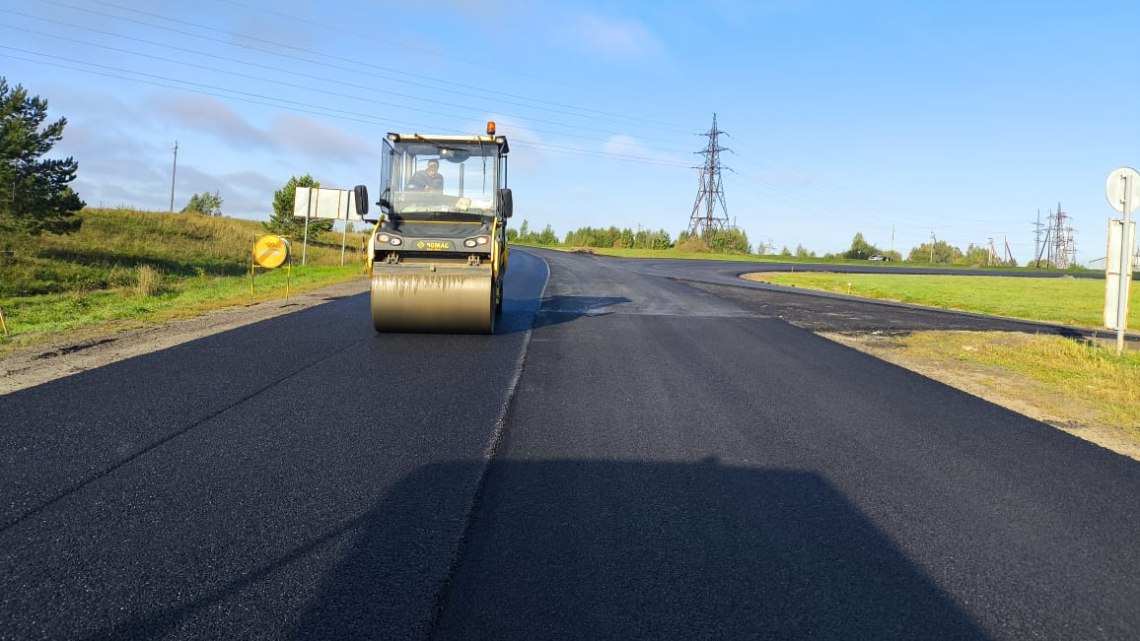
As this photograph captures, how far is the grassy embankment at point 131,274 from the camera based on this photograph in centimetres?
1463

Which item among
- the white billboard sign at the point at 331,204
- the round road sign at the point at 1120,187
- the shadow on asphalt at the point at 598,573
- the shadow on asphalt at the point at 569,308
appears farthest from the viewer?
the white billboard sign at the point at 331,204

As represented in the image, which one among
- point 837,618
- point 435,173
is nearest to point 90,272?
point 435,173

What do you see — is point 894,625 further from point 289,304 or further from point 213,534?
point 289,304

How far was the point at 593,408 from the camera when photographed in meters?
6.77

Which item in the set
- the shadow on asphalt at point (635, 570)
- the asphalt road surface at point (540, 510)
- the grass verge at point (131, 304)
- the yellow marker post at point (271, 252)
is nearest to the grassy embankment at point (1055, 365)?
the asphalt road surface at point (540, 510)

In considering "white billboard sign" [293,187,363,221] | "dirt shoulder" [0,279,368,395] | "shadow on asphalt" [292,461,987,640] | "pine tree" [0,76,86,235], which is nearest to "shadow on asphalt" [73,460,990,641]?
"shadow on asphalt" [292,461,987,640]

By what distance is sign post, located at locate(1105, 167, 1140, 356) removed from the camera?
11500 millimetres

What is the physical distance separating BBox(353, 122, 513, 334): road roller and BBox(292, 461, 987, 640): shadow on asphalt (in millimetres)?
5892

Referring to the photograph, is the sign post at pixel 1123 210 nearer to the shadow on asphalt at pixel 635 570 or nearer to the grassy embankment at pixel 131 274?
the shadow on asphalt at pixel 635 570

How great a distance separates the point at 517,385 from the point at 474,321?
3.07 meters

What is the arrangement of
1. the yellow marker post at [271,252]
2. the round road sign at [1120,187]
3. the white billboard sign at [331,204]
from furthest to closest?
the white billboard sign at [331,204]
the yellow marker post at [271,252]
the round road sign at [1120,187]

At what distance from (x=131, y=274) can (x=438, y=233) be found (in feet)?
71.7

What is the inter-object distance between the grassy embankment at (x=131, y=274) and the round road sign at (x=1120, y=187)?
51.9ft

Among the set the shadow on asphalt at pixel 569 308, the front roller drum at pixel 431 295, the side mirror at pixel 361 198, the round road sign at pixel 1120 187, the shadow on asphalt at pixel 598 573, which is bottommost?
Result: the shadow on asphalt at pixel 598 573
